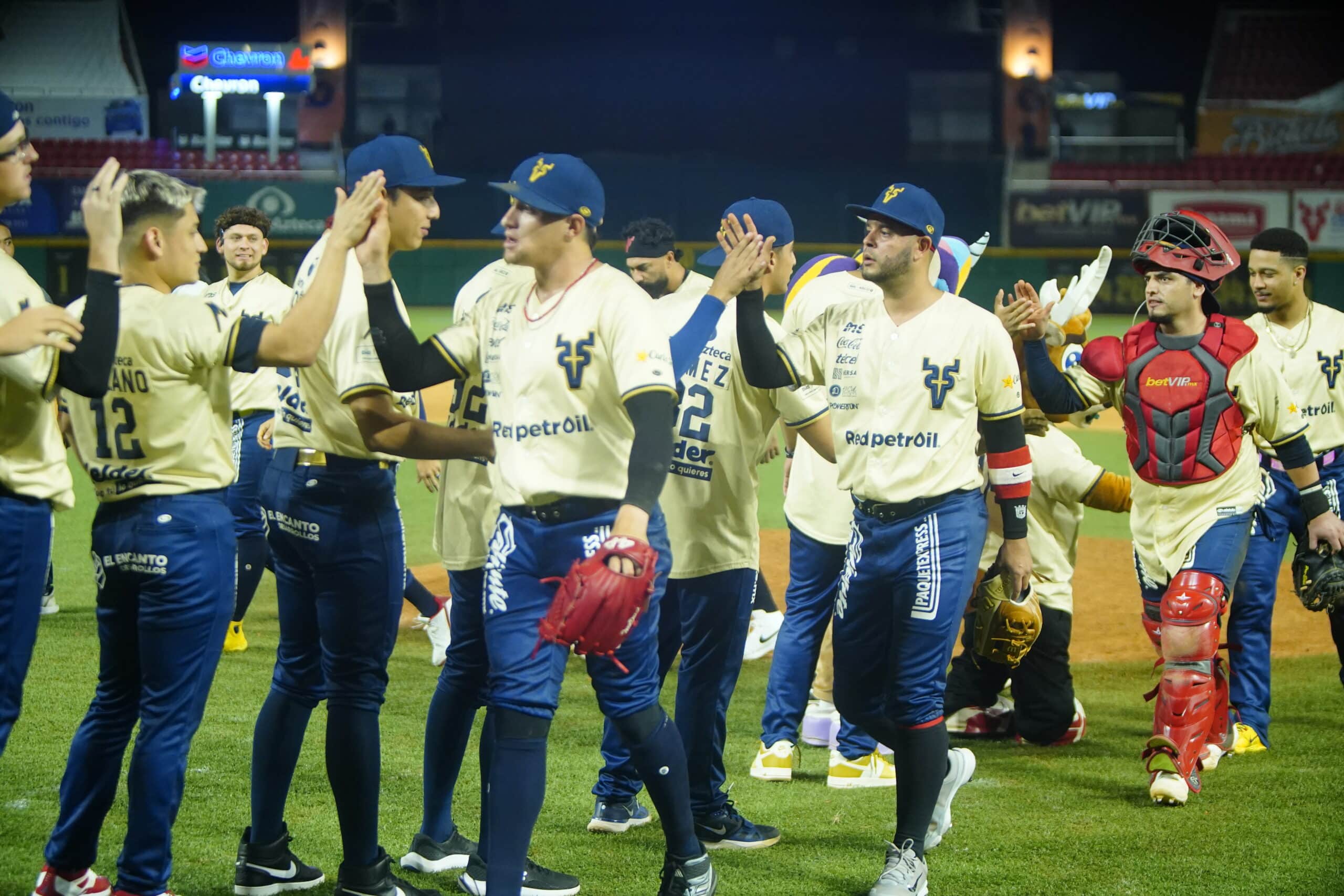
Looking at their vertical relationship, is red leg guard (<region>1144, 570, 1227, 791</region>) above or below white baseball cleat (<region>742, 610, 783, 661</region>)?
above

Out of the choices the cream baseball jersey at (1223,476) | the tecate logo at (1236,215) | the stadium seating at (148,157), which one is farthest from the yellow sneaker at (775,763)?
the stadium seating at (148,157)

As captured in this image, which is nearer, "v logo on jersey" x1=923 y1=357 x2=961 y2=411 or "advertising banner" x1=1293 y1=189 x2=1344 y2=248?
"v logo on jersey" x1=923 y1=357 x2=961 y2=411

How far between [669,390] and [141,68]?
1419 inches

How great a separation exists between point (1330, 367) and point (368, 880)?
4.95m

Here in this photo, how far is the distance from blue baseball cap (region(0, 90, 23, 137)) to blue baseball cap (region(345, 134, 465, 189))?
834 mm

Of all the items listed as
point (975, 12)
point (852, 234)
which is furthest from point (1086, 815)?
point (975, 12)

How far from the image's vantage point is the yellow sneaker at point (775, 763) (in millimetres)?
5324

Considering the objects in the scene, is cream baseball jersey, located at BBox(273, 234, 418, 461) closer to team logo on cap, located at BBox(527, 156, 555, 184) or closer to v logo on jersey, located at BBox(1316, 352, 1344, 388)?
team logo on cap, located at BBox(527, 156, 555, 184)

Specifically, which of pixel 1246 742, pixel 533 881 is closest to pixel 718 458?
pixel 533 881

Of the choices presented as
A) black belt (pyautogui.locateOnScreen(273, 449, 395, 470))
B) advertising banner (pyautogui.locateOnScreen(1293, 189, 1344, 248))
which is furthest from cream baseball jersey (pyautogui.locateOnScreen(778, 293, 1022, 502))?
advertising banner (pyautogui.locateOnScreen(1293, 189, 1344, 248))

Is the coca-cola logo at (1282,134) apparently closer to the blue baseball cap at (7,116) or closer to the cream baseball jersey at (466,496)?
the cream baseball jersey at (466,496)

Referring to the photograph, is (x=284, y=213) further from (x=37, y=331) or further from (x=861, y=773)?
(x=37, y=331)

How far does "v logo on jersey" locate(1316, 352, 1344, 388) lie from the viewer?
6.29 metres

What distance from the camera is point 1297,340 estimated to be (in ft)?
20.9
